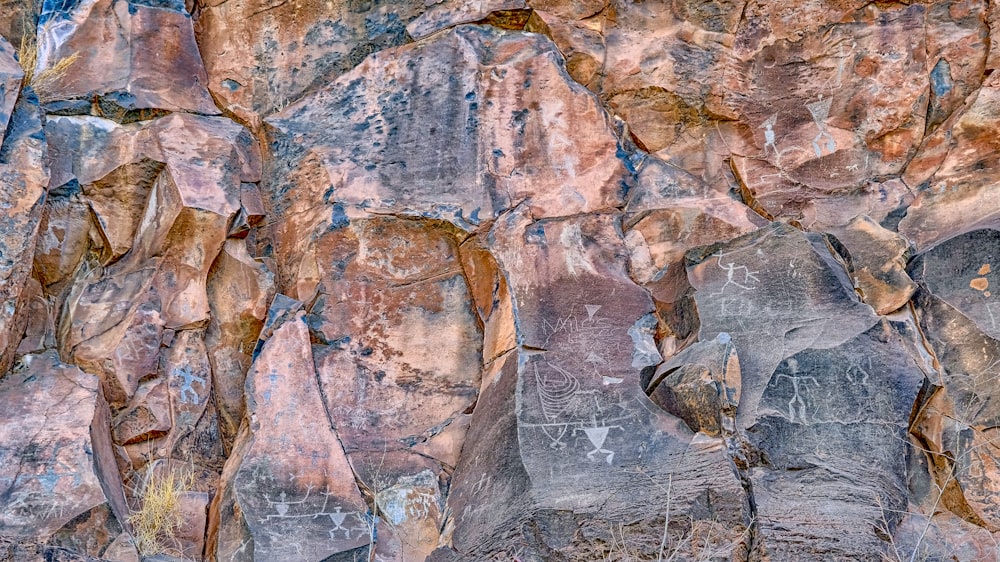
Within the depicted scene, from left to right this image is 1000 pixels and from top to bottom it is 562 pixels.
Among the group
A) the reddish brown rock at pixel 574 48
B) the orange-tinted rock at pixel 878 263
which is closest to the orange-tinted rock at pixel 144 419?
the reddish brown rock at pixel 574 48

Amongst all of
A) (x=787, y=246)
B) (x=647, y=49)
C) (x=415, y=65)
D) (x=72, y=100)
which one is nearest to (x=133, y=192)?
(x=72, y=100)

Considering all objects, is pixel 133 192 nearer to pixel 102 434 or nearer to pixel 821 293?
pixel 102 434

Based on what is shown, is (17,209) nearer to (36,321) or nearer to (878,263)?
(36,321)

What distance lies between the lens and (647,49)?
6.53 metres

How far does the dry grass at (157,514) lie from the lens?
5.11 meters

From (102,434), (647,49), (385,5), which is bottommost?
(102,434)

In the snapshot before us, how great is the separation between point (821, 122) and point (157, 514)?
423 cm

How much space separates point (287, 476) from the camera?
17.4ft

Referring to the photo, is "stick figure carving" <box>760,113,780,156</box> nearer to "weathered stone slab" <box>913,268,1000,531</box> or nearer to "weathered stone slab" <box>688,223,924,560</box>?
"weathered stone slab" <box>688,223,924,560</box>

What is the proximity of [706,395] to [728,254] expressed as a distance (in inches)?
41.2

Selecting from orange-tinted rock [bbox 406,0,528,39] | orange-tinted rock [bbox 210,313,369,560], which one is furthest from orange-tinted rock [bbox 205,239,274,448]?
orange-tinted rock [bbox 406,0,528,39]

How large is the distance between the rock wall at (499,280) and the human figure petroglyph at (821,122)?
2 centimetres

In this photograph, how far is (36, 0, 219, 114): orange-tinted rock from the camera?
6359 mm

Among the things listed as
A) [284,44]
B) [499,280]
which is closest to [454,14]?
[284,44]
